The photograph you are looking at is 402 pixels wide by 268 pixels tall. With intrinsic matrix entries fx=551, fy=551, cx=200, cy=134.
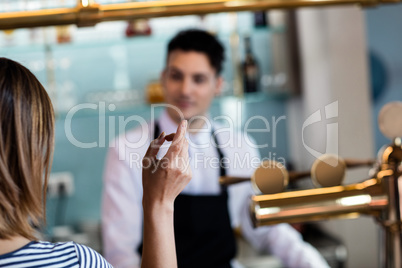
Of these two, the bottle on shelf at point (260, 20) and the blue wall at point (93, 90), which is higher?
the bottle on shelf at point (260, 20)

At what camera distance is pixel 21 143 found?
0.74 m

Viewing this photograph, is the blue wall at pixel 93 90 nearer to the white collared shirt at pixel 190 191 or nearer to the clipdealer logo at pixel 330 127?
the clipdealer logo at pixel 330 127

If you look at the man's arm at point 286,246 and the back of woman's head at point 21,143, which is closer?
the back of woman's head at point 21,143

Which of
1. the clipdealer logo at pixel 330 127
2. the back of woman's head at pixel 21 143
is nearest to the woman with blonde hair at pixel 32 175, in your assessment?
the back of woman's head at pixel 21 143

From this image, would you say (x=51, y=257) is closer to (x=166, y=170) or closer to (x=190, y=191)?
(x=166, y=170)

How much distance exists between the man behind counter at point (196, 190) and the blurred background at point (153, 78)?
82 centimetres

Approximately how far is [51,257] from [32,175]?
0.12 meters

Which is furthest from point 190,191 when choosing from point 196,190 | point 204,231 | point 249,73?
point 249,73

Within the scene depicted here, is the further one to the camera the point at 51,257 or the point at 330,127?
the point at 330,127

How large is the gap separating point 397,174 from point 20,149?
22.2 inches

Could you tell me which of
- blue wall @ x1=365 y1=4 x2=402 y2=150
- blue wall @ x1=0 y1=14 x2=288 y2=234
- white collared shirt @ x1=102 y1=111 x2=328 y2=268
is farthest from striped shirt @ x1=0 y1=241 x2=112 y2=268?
blue wall @ x1=365 y1=4 x2=402 y2=150

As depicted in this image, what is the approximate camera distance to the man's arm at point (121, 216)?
1.57 metres

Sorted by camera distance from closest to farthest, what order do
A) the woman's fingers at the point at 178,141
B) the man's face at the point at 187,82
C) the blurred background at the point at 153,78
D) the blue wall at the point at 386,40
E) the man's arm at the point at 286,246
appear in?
the woman's fingers at the point at 178,141 < the man's arm at the point at 286,246 < the man's face at the point at 187,82 < the blurred background at the point at 153,78 < the blue wall at the point at 386,40

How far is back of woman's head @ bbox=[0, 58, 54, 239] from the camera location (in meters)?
0.73
